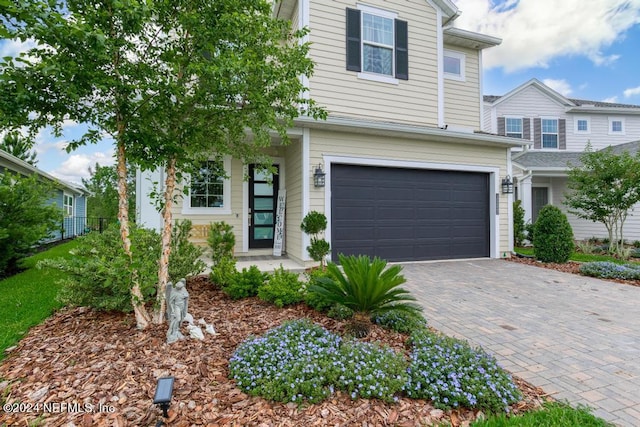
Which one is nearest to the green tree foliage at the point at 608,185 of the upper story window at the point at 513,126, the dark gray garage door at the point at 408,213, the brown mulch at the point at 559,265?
the brown mulch at the point at 559,265

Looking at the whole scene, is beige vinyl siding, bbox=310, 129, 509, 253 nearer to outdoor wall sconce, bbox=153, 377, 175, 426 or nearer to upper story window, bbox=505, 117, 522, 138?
outdoor wall sconce, bbox=153, 377, 175, 426

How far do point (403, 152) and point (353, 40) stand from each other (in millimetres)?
2911

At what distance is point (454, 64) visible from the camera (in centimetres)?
923

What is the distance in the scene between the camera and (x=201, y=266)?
4.57m

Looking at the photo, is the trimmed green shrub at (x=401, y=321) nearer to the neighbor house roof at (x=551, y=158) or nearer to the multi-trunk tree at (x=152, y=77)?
the multi-trunk tree at (x=152, y=77)

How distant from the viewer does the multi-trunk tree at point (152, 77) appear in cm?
245

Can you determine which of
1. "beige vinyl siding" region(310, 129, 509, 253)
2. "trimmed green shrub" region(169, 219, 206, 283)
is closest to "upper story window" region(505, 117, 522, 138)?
"beige vinyl siding" region(310, 129, 509, 253)

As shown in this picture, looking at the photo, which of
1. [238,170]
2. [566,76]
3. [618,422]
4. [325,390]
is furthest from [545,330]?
[566,76]

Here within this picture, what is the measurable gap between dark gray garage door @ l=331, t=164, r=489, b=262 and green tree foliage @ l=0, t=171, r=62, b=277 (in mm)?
5869

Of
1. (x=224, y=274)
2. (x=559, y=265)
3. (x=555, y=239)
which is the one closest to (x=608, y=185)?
(x=555, y=239)

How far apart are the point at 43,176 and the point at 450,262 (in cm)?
1491

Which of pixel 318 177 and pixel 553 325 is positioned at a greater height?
pixel 318 177

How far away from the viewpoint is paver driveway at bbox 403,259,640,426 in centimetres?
241

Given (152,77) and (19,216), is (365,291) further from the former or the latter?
(19,216)
